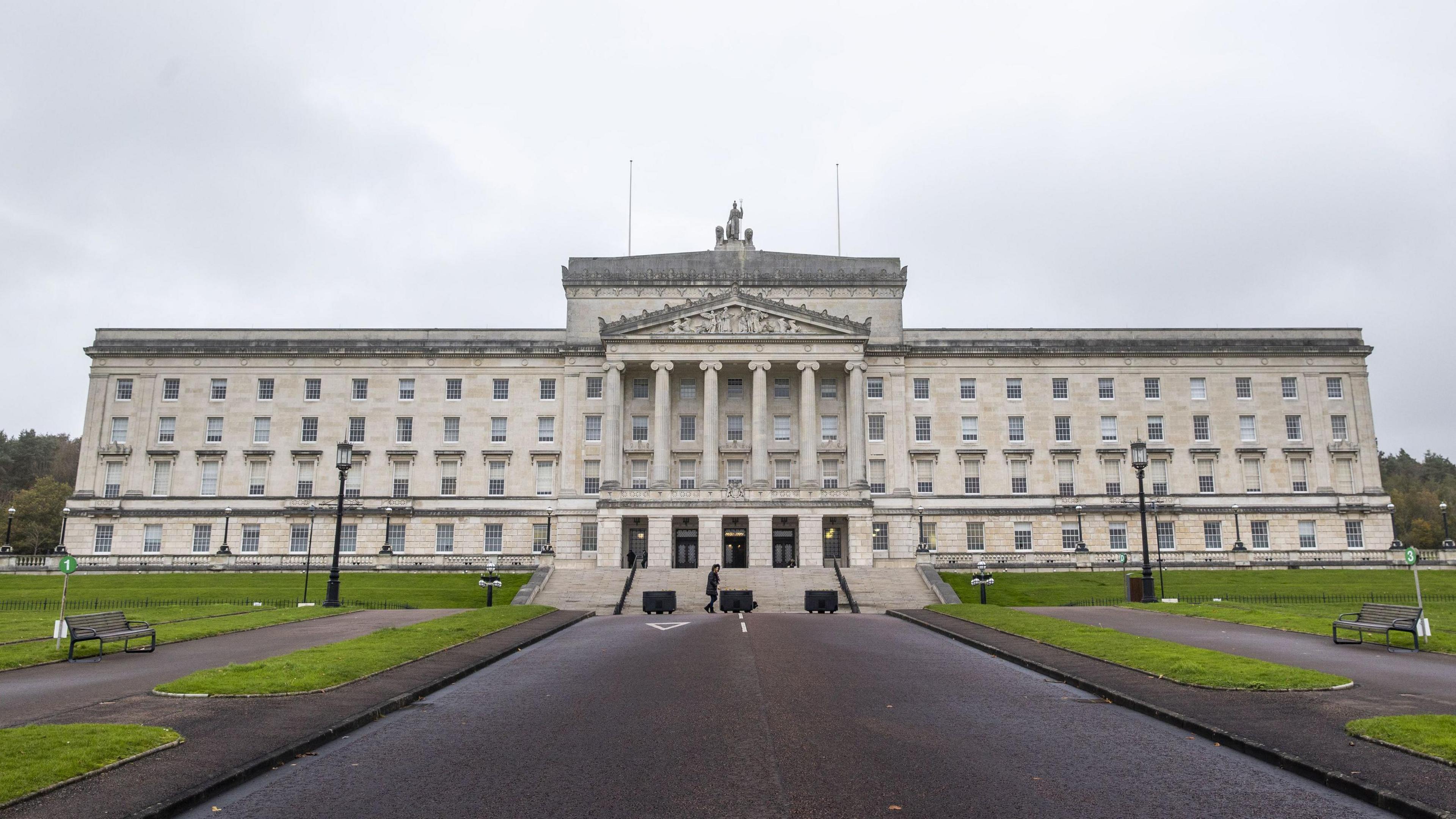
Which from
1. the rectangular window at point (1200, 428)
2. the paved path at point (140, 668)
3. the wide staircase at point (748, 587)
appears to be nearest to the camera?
the paved path at point (140, 668)

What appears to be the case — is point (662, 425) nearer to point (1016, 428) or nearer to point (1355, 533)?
point (1016, 428)

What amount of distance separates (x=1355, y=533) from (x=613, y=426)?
183 ft

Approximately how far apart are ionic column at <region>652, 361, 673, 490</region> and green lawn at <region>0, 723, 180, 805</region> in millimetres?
55464

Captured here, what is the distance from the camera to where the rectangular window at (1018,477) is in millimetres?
73188

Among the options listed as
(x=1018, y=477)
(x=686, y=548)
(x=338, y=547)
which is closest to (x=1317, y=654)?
(x=338, y=547)

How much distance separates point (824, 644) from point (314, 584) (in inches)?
1468

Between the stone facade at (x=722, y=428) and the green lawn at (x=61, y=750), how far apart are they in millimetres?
56212

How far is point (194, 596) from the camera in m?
47.1

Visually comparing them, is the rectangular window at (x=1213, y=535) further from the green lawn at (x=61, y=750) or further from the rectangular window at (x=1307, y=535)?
the green lawn at (x=61, y=750)

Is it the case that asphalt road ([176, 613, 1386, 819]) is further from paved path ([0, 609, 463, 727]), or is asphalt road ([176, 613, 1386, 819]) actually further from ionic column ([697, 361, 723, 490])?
ionic column ([697, 361, 723, 490])

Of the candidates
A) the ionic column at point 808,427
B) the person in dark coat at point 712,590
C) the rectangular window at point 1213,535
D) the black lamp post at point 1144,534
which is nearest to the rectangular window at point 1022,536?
the rectangular window at point 1213,535

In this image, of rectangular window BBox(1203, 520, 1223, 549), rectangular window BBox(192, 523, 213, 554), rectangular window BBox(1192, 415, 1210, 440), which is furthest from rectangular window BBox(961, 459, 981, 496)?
rectangular window BBox(192, 523, 213, 554)

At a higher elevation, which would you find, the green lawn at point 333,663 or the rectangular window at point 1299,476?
the rectangular window at point 1299,476

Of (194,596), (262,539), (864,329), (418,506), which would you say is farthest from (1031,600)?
(262,539)
